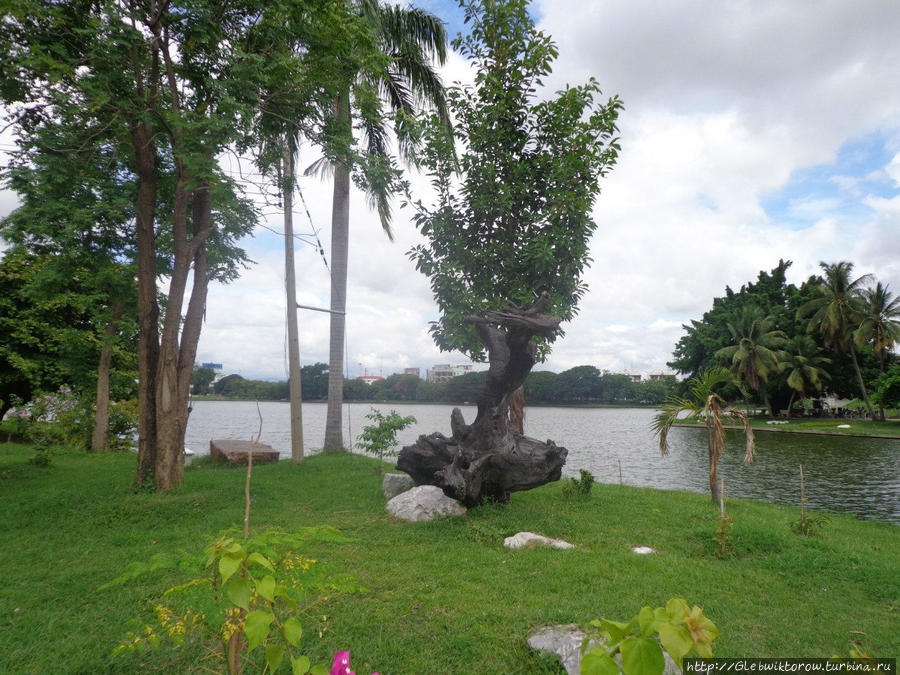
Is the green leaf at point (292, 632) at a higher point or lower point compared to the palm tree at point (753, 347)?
lower

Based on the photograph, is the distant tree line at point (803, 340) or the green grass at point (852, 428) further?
the distant tree line at point (803, 340)

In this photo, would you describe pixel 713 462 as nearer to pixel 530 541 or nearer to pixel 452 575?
Result: pixel 530 541

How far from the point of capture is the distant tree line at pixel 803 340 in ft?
109

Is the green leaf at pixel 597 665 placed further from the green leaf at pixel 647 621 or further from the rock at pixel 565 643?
the rock at pixel 565 643

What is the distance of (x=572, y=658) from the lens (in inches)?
132

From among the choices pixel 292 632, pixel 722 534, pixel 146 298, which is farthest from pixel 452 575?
pixel 146 298

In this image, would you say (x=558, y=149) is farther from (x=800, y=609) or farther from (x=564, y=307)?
(x=800, y=609)

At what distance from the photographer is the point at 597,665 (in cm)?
125

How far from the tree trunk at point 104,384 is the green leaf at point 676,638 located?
A: 16466mm

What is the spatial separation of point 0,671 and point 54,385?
1832cm

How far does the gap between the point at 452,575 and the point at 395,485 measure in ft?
14.7

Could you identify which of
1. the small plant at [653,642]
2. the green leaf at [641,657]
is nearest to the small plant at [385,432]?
the small plant at [653,642]

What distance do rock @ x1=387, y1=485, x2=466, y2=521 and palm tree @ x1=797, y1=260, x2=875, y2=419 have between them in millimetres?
36377

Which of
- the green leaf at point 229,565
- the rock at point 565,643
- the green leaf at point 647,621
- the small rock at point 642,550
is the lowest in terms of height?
the small rock at point 642,550
